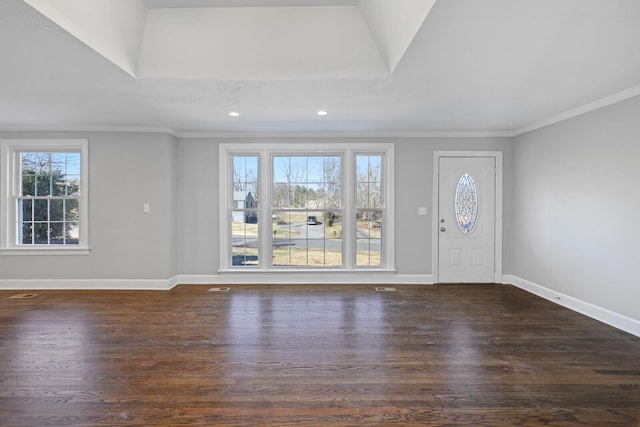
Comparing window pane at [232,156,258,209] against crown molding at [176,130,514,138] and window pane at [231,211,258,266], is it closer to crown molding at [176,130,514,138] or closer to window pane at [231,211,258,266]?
window pane at [231,211,258,266]

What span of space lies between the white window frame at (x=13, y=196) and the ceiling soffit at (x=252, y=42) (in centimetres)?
272

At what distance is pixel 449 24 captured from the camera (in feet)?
6.73

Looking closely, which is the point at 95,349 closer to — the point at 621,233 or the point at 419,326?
the point at 419,326

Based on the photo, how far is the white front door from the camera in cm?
509

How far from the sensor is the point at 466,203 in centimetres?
512

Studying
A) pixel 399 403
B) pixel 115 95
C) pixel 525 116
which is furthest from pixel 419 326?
pixel 115 95

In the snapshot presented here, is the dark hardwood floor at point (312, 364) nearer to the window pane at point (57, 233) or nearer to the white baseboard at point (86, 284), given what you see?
the white baseboard at point (86, 284)

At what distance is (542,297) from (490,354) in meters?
2.24

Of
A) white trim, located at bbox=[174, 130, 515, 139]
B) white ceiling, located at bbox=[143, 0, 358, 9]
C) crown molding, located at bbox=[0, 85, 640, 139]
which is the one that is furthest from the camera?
white trim, located at bbox=[174, 130, 515, 139]

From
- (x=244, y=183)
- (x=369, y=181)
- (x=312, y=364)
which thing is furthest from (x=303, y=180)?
(x=312, y=364)

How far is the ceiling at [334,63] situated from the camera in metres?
2.07

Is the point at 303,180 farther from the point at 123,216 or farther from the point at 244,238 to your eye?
the point at 123,216

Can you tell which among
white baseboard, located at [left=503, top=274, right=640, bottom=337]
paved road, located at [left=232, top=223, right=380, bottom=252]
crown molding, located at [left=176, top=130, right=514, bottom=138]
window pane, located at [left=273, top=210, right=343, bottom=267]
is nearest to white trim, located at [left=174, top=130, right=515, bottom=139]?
crown molding, located at [left=176, top=130, right=514, bottom=138]

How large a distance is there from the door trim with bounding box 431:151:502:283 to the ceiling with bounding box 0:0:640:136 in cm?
97
